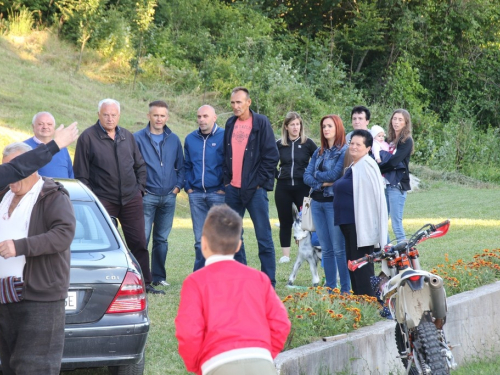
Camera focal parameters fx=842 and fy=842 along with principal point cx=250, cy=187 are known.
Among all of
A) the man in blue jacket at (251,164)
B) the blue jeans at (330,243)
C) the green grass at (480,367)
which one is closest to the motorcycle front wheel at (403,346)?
the green grass at (480,367)

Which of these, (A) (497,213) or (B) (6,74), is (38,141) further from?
(B) (6,74)

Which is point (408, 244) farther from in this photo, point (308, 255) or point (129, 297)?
point (308, 255)

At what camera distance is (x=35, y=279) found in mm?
4859

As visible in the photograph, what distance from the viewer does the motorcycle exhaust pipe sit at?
5.44 metres

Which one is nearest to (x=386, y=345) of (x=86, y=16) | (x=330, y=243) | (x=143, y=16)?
(x=330, y=243)

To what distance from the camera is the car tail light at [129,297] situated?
5895 mm

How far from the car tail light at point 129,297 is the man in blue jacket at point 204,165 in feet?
11.1

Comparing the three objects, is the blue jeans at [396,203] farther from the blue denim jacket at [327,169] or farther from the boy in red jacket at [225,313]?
the boy in red jacket at [225,313]

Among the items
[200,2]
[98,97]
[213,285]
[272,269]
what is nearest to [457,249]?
[272,269]

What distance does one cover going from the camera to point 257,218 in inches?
358

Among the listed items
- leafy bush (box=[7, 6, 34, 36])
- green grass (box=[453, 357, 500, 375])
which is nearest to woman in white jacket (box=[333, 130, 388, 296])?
green grass (box=[453, 357, 500, 375])

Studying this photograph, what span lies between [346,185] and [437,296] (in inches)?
110

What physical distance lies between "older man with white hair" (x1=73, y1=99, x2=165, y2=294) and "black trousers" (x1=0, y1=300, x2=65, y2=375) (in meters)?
4.08

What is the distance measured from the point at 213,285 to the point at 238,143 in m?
5.34
